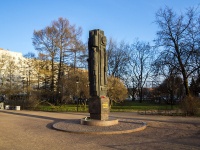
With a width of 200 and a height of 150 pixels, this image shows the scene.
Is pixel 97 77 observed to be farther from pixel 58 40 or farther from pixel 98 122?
pixel 58 40

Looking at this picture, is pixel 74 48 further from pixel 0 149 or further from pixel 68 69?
pixel 0 149

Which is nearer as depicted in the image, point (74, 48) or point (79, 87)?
point (79, 87)

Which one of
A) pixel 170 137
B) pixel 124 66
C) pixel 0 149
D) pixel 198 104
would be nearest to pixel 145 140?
pixel 170 137

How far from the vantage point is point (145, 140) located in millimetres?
10062

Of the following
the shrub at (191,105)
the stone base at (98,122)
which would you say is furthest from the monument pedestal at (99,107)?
the shrub at (191,105)

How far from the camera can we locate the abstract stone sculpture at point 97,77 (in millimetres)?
14820

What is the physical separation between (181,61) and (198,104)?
27.2ft

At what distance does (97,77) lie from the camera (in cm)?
1534

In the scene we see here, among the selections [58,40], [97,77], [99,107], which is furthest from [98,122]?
[58,40]

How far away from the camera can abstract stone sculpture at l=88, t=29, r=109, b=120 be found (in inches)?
583

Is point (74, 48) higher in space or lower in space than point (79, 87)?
higher

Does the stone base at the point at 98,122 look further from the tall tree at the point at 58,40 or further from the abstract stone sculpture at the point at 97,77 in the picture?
the tall tree at the point at 58,40

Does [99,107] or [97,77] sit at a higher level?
[97,77]

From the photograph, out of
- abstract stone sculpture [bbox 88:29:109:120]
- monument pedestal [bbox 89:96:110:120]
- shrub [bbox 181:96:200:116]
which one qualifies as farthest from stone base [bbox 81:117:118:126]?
shrub [bbox 181:96:200:116]
